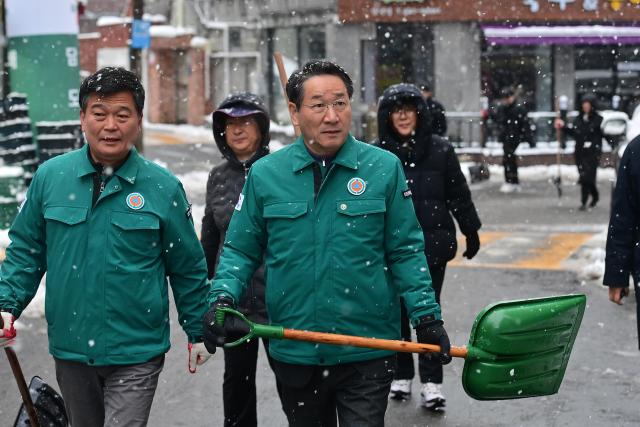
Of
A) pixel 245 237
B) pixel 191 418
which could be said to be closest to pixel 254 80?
pixel 191 418

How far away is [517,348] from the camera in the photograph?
169 inches

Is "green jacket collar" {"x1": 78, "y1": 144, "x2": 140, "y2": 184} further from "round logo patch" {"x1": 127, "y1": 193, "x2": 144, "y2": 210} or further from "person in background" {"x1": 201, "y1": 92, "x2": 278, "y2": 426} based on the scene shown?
"person in background" {"x1": 201, "y1": 92, "x2": 278, "y2": 426}

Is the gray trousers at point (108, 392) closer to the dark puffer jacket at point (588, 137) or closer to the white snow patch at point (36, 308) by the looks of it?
the white snow patch at point (36, 308)

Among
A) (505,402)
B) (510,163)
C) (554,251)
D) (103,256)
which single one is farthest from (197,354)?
(510,163)

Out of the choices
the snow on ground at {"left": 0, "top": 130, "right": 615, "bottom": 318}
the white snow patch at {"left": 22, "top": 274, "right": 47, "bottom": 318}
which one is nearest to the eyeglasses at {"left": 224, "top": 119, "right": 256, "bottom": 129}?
the snow on ground at {"left": 0, "top": 130, "right": 615, "bottom": 318}

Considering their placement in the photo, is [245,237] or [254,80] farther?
[254,80]

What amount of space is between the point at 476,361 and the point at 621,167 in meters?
1.57

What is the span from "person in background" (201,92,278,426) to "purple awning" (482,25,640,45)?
71.7ft

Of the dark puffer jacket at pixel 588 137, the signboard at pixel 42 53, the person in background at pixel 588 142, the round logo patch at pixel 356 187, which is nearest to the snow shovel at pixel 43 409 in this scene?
the round logo patch at pixel 356 187

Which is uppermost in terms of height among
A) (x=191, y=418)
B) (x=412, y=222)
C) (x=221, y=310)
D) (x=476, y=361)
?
(x=412, y=222)

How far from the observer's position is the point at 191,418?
6539mm

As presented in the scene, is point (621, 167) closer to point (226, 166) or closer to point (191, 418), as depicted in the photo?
point (226, 166)

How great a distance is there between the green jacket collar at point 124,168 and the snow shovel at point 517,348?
4.49 feet

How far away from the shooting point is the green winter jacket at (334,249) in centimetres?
407
